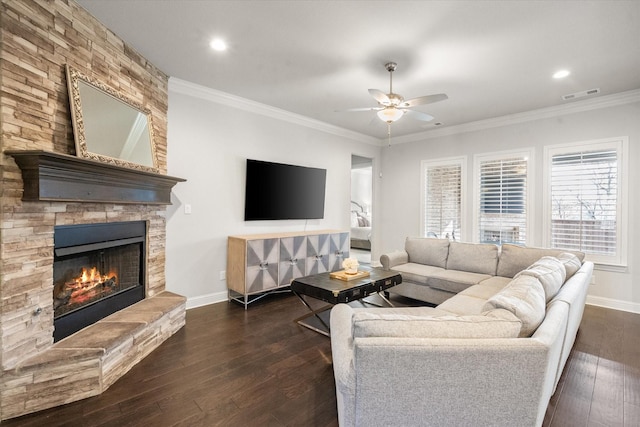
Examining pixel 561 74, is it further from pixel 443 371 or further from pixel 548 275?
pixel 443 371

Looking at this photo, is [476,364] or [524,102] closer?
[476,364]

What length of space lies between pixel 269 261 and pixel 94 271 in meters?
1.92

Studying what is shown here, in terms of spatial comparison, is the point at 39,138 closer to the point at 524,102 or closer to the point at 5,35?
the point at 5,35

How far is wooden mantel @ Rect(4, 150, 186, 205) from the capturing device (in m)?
1.93

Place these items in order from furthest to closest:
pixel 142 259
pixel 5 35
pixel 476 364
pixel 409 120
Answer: pixel 409 120 → pixel 142 259 → pixel 5 35 → pixel 476 364

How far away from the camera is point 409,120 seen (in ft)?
16.8

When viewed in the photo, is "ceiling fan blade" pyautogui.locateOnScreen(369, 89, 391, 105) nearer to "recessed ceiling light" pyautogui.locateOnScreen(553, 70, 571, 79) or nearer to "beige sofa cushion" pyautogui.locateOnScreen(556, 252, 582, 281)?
"recessed ceiling light" pyautogui.locateOnScreen(553, 70, 571, 79)

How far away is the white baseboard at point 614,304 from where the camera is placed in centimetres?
389

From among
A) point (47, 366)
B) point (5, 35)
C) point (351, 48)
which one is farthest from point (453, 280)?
point (5, 35)

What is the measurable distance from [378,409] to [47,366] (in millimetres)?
2100

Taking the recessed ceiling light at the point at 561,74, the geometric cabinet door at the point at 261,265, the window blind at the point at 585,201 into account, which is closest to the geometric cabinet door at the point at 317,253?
the geometric cabinet door at the point at 261,265

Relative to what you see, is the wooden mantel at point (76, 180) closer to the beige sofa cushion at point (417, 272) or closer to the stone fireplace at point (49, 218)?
the stone fireplace at point (49, 218)

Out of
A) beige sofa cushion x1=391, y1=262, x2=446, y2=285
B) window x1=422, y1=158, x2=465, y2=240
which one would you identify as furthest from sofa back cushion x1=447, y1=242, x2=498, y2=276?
window x1=422, y1=158, x2=465, y2=240

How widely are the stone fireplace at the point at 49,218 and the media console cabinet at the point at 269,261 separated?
1280 millimetres
